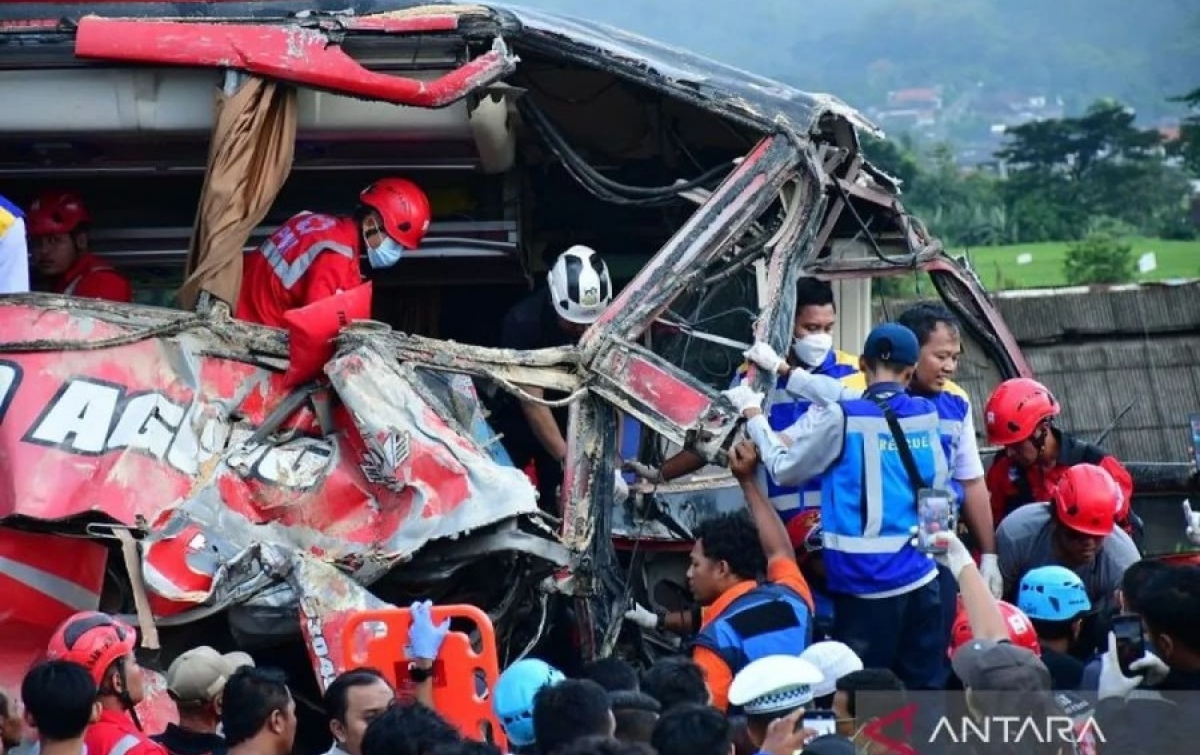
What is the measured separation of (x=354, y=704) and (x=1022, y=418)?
14.8ft

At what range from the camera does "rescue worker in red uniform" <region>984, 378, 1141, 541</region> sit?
1053cm

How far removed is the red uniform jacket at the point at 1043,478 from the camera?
10.6m

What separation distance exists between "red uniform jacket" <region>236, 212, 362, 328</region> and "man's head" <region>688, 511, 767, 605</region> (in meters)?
2.06

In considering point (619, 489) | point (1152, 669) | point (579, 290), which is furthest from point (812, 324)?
point (1152, 669)

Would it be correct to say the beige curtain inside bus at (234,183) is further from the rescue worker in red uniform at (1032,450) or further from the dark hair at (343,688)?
the rescue worker in red uniform at (1032,450)

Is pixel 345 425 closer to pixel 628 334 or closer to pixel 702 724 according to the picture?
pixel 628 334

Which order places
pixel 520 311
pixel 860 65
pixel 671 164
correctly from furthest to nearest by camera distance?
pixel 860 65, pixel 671 164, pixel 520 311

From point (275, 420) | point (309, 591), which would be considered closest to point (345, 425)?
point (275, 420)

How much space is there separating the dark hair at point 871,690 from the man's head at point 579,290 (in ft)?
10.8

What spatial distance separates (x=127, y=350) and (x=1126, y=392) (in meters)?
8.98

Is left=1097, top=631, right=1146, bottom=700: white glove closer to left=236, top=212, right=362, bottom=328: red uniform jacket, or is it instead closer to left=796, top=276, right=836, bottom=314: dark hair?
left=796, top=276, right=836, bottom=314: dark hair

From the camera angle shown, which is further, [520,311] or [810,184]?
[520,311]

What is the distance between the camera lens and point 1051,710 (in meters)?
6.56

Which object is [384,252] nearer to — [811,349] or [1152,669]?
[811,349]
